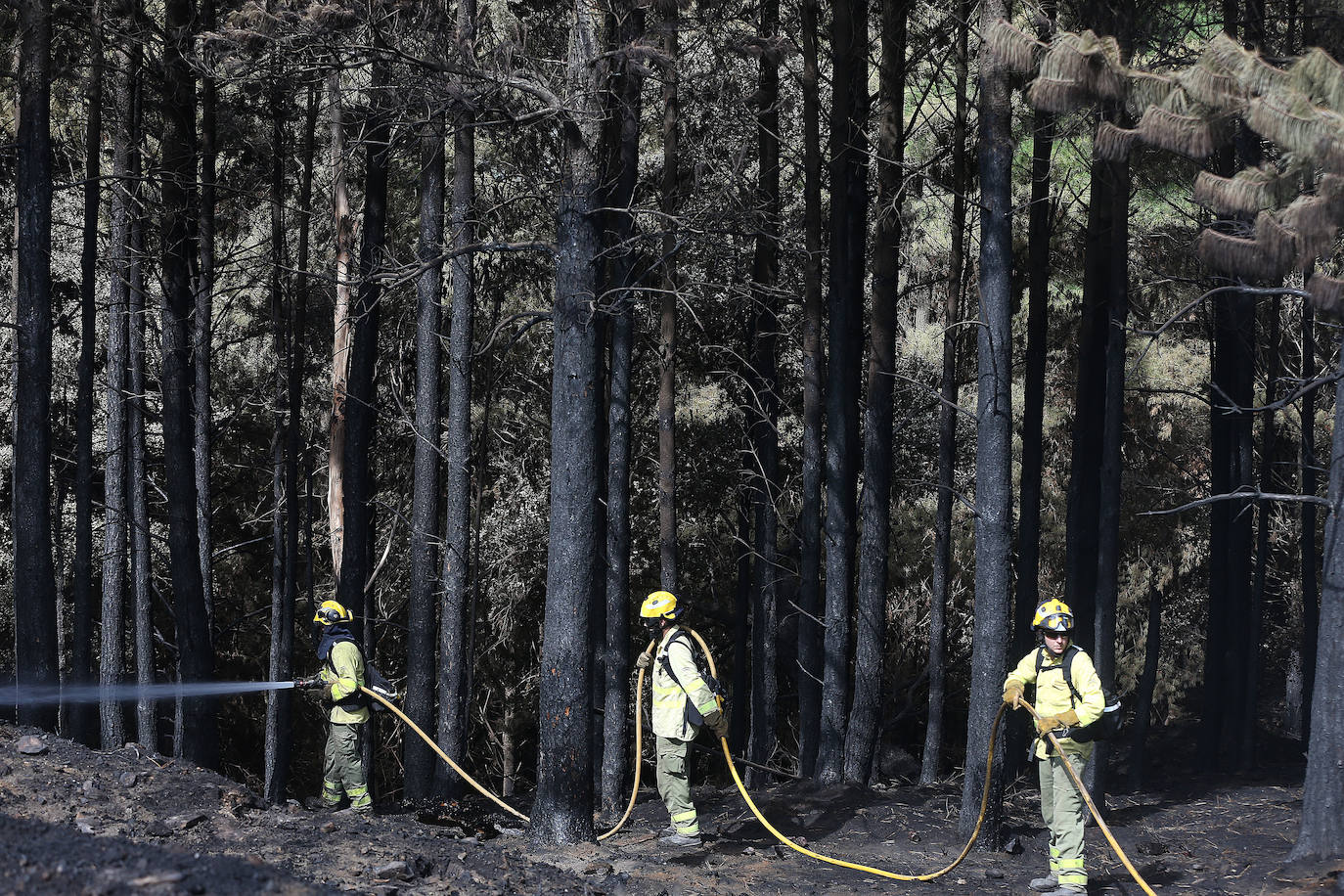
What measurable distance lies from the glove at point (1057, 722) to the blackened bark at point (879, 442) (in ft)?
17.3

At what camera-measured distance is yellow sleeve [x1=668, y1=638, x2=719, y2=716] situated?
950 centimetres

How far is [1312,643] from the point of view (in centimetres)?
1934

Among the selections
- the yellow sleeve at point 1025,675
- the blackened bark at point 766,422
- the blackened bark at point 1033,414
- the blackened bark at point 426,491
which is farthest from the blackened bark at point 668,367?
the yellow sleeve at point 1025,675

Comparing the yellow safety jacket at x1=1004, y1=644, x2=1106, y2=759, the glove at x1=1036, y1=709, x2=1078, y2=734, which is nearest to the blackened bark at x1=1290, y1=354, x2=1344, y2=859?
the yellow safety jacket at x1=1004, y1=644, x2=1106, y2=759

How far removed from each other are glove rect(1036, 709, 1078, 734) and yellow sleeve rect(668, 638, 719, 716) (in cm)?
248

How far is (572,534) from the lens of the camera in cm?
952

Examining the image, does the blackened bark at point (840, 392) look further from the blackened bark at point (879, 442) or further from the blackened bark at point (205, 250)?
the blackened bark at point (205, 250)

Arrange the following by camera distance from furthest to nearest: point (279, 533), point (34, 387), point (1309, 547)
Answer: point (1309, 547) < point (279, 533) < point (34, 387)

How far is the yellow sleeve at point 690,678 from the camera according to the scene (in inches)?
374

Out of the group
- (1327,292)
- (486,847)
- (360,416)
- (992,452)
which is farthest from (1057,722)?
(360,416)

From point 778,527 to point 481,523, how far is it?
5.88m

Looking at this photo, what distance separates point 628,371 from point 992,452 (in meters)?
5.41

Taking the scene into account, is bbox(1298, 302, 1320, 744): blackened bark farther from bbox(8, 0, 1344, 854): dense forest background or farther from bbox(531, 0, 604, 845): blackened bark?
bbox(531, 0, 604, 845): blackened bark

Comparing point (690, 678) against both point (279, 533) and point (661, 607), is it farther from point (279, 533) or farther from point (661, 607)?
point (279, 533)
